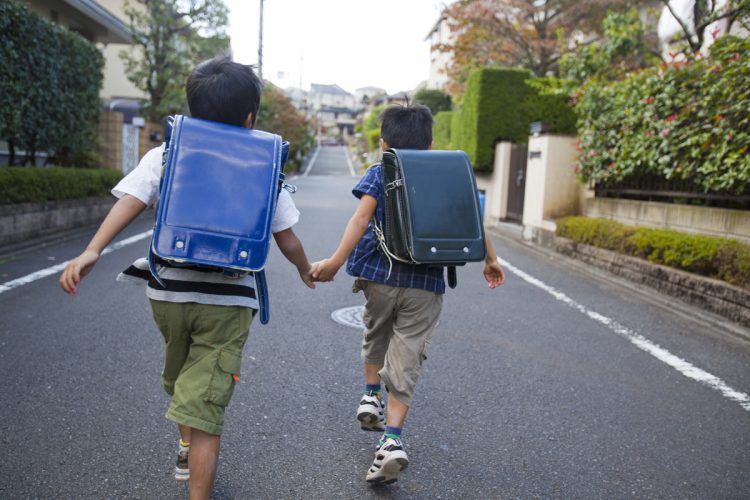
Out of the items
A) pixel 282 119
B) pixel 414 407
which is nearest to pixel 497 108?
pixel 414 407

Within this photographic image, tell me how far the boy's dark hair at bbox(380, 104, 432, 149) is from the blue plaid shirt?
176mm

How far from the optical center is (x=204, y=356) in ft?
7.53

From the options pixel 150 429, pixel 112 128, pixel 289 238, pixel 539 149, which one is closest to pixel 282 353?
pixel 150 429

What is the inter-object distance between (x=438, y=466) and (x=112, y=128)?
14588 millimetres

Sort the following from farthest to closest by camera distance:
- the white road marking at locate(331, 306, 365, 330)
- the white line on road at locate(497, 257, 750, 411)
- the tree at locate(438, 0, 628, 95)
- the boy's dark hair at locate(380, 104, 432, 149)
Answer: the tree at locate(438, 0, 628, 95)
the white road marking at locate(331, 306, 365, 330)
the white line on road at locate(497, 257, 750, 411)
the boy's dark hair at locate(380, 104, 432, 149)

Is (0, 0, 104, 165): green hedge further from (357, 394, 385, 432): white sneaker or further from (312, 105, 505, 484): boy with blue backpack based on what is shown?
(357, 394, 385, 432): white sneaker

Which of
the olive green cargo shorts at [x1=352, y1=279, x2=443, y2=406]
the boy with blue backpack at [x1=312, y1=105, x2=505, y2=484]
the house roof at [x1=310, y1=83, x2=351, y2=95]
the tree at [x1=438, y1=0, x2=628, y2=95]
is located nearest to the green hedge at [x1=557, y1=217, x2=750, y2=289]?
the boy with blue backpack at [x1=312, y1=105, x2=505, y2=484]

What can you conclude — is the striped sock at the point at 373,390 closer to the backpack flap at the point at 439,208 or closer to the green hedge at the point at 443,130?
the backpack flap at the point at 439,208

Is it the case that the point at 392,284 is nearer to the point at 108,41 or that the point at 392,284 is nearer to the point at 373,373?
the point at 373,373

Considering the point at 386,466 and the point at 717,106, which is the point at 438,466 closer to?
the point at 386,466

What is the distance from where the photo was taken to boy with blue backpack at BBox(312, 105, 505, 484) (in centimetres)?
276

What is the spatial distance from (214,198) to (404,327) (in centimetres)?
109

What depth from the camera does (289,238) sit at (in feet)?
8.08

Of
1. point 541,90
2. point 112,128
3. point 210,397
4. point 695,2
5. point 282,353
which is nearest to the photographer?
point 210,397
